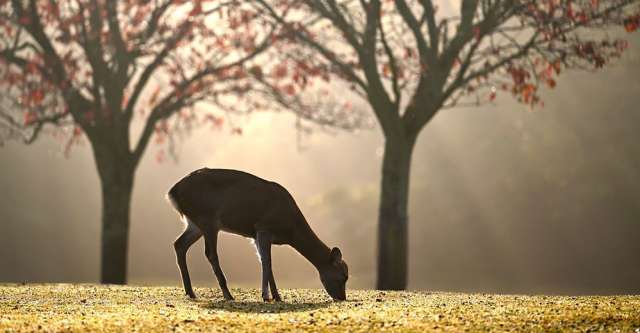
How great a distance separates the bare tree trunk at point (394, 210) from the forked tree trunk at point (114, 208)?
6.76m

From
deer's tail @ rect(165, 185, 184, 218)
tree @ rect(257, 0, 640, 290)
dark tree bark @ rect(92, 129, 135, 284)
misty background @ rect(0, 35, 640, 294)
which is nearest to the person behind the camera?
deer's tail @ rect(165, 185, 184, 218)

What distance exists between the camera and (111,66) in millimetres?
24469

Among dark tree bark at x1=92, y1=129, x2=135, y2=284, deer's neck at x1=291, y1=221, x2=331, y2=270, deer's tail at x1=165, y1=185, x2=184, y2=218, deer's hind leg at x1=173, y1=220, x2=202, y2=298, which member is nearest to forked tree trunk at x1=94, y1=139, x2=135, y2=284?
dark tree bark at x1=92, y1=129, x2=135, y2=284

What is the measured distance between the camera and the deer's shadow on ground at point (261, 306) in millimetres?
13537

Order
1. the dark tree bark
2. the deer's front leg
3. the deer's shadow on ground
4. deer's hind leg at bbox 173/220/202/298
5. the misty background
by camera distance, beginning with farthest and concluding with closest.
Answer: the misty background
the dark tree bark
deer's hind leg at bbox 173/220/202/298
the deer's front leg
the deer's shadow on ground

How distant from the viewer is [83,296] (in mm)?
17312

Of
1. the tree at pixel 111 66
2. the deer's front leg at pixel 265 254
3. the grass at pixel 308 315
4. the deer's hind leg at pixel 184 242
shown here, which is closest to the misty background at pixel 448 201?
the tree at pixel 111 66

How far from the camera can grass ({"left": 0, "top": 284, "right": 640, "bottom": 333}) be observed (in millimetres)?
11305

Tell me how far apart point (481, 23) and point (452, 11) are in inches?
1313

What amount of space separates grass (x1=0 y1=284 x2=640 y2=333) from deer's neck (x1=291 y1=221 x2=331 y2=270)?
27.5 inches

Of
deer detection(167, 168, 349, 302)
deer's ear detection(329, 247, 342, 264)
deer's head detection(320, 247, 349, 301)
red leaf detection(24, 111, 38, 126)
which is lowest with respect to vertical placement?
deer's head detection(320, 247, 349, 301)

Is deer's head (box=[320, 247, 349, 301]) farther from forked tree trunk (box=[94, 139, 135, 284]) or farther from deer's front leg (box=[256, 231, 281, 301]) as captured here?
forked tree trunk (box=[94, 139, 135, 284])

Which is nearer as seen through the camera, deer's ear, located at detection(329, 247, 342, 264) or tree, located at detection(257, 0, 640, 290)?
Result: deer's ear, located at detection(329, 247, 342, 264)

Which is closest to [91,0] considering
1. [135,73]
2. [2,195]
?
[135,73]
